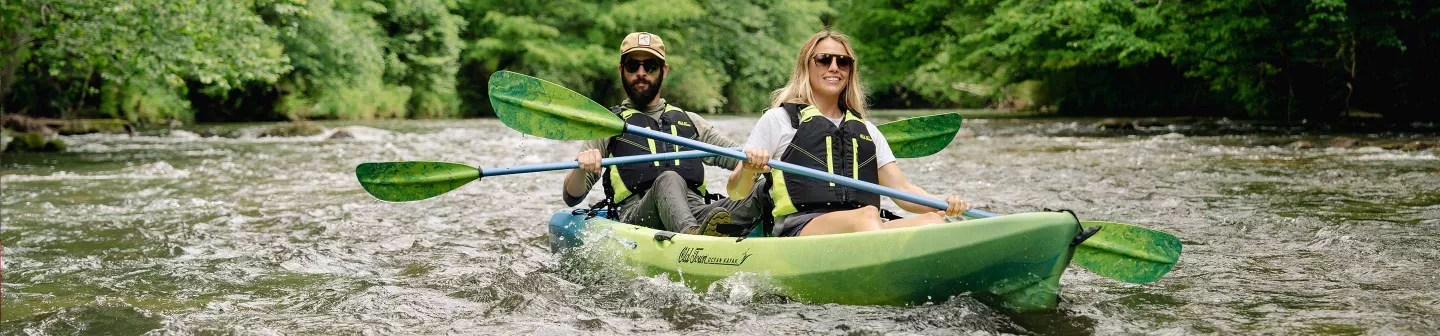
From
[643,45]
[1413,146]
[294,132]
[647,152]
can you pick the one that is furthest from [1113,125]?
[643,45]

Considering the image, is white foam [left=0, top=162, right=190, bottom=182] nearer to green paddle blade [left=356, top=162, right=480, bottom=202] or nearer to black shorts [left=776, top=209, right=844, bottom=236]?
green paddle blade [left=356, top=162, right=480, bottom=202]

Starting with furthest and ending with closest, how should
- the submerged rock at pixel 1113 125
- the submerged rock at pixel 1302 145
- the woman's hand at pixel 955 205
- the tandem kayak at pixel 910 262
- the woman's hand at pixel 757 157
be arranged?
the submerged rock at pixel 1113 125 < the submerged rock at pixel 1302 145 < the woman's hand at pixel 757 157 < the woman's hand at pixel 955 205 < the tandem kayak at pixel 910 262

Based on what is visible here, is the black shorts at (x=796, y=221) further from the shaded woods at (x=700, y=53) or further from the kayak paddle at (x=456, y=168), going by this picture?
the shaded woods at (x=700, y=53)

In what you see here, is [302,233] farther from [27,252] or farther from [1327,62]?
[1327,62]

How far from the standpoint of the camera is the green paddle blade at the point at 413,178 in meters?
4.14

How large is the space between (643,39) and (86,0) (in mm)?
7323

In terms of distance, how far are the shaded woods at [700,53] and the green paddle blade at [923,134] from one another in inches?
303

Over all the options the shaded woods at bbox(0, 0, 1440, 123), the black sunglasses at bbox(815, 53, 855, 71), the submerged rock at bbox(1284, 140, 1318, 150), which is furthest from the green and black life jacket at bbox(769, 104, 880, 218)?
the shaded woods at bbox(0, 0, 1440, 123)

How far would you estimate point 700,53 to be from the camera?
2723 cm

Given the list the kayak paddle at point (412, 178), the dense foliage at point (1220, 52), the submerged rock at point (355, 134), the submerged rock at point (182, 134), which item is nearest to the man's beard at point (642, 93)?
the kayak paddle at point (412, 178)

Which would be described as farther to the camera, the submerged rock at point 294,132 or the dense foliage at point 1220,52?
the submerged rock at point 294,132

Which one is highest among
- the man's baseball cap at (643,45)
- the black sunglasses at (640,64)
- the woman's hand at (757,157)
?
the man's baseball cap at (643,45)

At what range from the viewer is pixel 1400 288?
143 inches

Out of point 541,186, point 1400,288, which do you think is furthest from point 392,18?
point 1400,288
